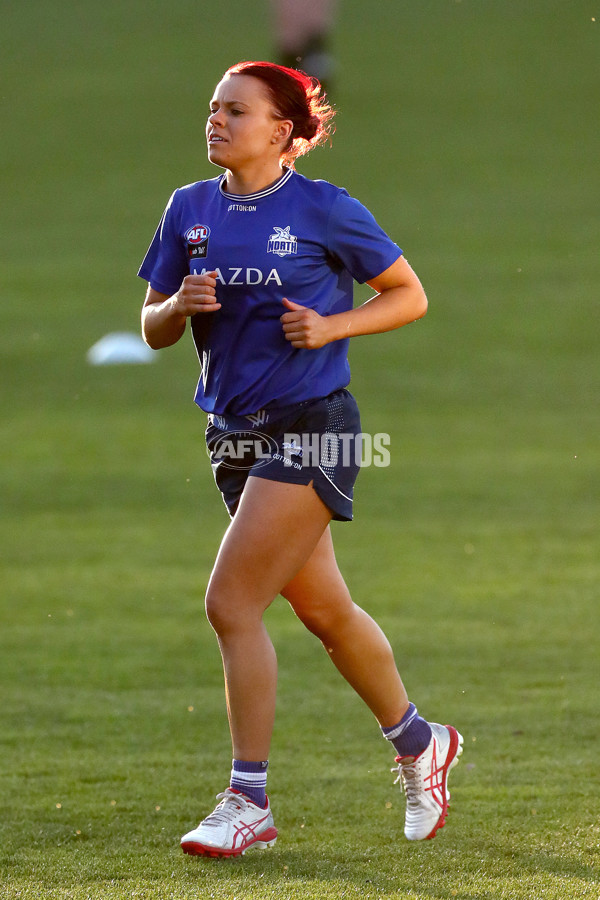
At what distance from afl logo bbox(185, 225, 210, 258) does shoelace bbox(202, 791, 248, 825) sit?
140 cm

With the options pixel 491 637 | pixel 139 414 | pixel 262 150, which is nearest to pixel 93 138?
pixel 139 414

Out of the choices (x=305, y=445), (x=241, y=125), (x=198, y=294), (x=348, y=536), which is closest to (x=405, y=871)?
(x=305, y=445)

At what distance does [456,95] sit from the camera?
25.4 metres

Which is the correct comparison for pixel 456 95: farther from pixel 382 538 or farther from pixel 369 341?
pixel 382 538

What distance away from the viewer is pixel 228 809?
3436 mm

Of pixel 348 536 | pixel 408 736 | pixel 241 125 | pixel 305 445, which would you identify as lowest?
pixel 408 736

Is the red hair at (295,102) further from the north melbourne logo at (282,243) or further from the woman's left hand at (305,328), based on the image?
the woman's left hand at (305,328)

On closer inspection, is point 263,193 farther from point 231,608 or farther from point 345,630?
point 345,630

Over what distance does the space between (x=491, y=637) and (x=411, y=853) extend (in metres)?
2.65

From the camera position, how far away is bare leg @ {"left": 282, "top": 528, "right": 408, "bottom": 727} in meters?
3.62

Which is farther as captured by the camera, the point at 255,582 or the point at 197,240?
the point at 197,240

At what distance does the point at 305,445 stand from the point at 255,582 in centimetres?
38

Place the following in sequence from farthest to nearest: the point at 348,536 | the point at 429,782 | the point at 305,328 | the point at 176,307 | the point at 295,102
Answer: the point at 348,536 < the point at 429,782 < the point at 295,102 < the point at 176,307 < the point at 305,328

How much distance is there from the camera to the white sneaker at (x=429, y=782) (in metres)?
3.68
